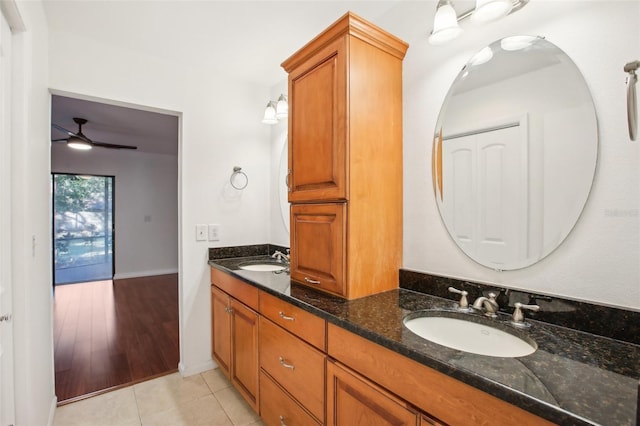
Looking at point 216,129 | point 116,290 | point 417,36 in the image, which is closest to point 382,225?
point 417,36

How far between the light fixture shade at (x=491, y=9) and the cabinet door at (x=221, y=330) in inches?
81.9

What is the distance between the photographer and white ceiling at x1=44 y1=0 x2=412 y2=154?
168 cm

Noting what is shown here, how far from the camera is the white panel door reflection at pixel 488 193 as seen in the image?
1.20 metres

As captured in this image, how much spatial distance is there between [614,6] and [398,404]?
1.46m

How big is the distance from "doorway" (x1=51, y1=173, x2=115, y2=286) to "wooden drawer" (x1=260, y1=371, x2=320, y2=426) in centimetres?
538

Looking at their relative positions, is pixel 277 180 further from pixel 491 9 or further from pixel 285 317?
pixel 491 9

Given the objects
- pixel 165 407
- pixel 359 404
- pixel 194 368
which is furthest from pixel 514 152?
pixel 194 368

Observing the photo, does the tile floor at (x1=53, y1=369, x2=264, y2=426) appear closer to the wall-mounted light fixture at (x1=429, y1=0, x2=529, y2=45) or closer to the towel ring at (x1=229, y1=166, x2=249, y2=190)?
the towel ring at (x1=229, y1=166, x2=249, y2=190)

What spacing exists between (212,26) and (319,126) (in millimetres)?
1034

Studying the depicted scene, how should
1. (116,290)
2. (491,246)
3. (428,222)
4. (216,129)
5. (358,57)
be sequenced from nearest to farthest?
(491,246), (358,57), (428,222), (216,129), (116,290)

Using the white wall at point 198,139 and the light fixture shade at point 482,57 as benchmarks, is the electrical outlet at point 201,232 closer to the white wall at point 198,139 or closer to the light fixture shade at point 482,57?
the white wall at point 198,139

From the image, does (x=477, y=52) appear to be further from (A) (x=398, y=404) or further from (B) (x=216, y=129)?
(B) (x=216, y=129)

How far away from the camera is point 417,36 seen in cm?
157

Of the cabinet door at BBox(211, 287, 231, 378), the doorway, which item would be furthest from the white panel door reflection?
the doorway
